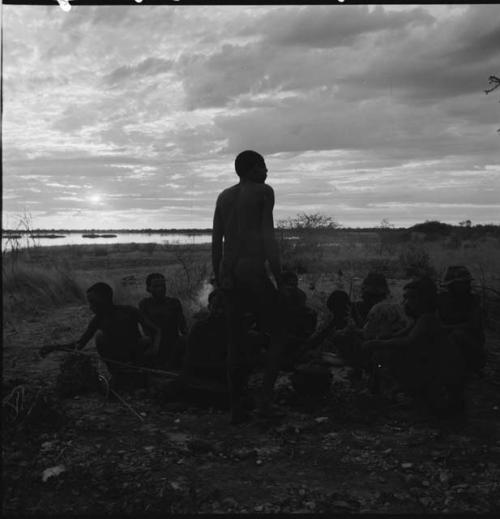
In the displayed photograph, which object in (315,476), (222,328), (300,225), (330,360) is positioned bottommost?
(315,476)

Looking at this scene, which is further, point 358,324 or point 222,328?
point 358,324

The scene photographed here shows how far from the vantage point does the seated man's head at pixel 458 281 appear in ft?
16.6

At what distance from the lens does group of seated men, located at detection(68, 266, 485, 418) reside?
4.50m

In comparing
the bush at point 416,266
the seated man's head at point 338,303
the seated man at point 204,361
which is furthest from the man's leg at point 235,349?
the bush at point 416,266

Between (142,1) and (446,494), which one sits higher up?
(142,1)

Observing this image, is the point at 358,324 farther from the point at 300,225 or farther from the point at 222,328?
the point at 300,225

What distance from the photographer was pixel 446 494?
3.35 meters

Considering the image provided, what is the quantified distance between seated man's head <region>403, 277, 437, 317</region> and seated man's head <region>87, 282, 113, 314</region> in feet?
9.16

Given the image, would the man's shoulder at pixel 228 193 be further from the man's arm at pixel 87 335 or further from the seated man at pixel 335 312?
the man's arm at pixel 87 335

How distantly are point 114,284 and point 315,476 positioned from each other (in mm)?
7521

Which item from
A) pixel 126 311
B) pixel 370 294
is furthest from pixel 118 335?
pixel 370 294

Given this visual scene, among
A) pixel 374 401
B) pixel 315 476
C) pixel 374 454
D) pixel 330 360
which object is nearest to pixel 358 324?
pixel 330 360

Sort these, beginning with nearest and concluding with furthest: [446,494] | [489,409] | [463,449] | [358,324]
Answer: [446,494] → [463,449] → [489,409] → [358,324]

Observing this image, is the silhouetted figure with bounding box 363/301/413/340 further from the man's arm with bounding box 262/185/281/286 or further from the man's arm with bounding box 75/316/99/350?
the man's arm with bounding box 75/316/99/350
